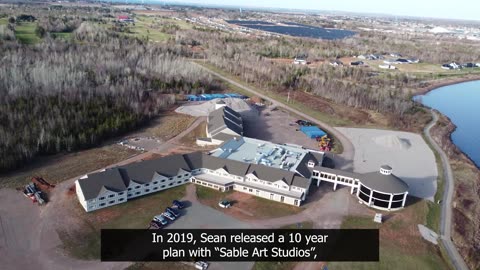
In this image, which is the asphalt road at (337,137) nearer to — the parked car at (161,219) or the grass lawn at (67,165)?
the parked car at (161,219)

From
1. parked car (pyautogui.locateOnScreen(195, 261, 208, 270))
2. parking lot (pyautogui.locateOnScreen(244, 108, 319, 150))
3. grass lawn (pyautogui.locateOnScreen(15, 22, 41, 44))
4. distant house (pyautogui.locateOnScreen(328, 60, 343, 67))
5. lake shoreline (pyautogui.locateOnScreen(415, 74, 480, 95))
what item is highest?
grass lawn (pyautogui.locateOnScreen(15, 22, 41, 44))

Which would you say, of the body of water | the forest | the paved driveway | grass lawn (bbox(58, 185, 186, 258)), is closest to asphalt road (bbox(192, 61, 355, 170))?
the forest

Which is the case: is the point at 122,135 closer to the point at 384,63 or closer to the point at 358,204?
the point at 358,204

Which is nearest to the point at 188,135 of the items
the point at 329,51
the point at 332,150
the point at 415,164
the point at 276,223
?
the point at 332,150

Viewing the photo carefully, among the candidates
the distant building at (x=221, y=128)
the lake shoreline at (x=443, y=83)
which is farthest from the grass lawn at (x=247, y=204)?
the lake shoreline at (x=443, y=83)

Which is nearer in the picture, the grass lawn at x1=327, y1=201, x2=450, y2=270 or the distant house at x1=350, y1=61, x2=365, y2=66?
the grass lawn at x1=327, y1=201, x2=450, y2=270

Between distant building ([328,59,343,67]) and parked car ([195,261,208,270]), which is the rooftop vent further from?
distant building ([328,59,343,67])

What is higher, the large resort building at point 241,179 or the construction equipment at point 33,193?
the large resort building at point 241,179
